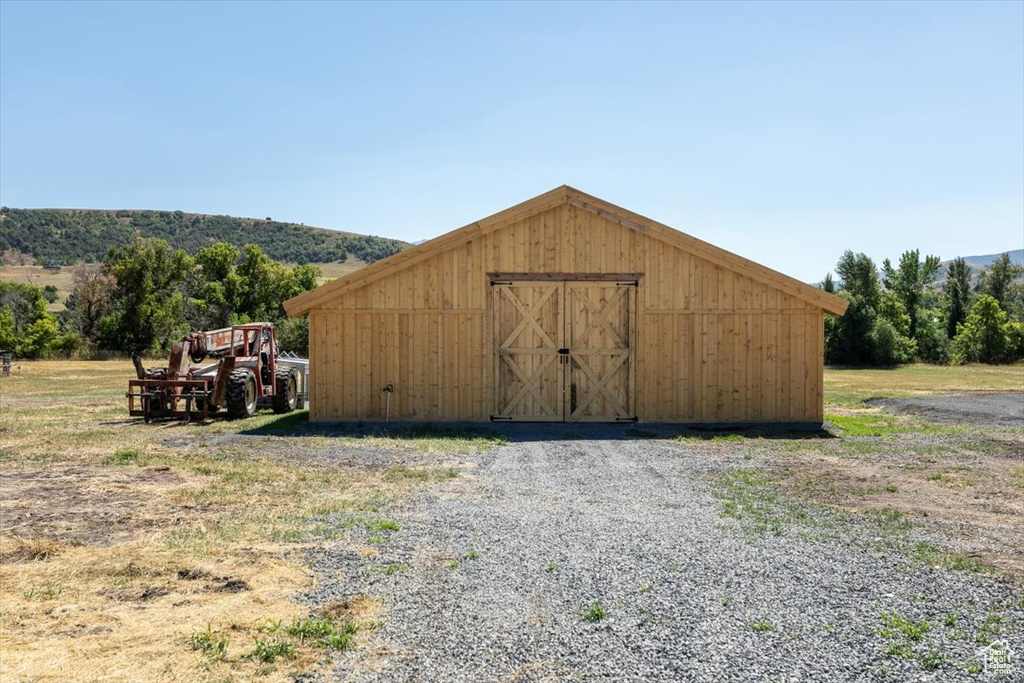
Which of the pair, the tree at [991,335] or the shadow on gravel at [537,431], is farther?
the tree at [991,335]

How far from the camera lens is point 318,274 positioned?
58.7 meters

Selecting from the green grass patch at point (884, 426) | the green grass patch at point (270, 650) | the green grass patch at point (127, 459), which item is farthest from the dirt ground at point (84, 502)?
the green grass patch at point (884, 426)

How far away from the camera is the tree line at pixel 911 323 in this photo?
45906 millimetres

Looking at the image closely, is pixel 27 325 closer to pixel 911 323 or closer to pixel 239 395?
pixel 239 395

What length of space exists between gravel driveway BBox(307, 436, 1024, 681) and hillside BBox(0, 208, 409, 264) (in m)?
89.8

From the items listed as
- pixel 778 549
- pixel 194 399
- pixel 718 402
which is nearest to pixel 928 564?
pixel 778 549

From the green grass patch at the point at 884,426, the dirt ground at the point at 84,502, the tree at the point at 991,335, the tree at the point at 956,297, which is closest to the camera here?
the dirt ground at the point at 84,502

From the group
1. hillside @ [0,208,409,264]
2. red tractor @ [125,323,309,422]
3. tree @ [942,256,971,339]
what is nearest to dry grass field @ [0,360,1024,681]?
red tractor @ [125,323,309,422]

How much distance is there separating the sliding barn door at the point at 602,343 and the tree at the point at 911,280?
132 ft

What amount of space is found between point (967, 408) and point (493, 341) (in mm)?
11223

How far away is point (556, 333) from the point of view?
16594 mm

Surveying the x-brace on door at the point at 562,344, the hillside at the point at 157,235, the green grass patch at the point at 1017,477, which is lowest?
the green grass patch at the point at 1017,477

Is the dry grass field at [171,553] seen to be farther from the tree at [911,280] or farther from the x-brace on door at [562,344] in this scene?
the tree at [911,280]

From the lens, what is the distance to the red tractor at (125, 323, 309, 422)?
17125 mm
